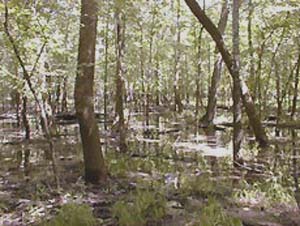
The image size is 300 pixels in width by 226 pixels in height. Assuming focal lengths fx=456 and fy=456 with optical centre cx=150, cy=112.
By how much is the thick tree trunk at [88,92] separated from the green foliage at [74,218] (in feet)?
7.53

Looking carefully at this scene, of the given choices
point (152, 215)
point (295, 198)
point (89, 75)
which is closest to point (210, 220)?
point (152, 215)

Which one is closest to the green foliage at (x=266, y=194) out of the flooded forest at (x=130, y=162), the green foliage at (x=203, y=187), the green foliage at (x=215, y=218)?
the flooded forest at (x=130, y=162)

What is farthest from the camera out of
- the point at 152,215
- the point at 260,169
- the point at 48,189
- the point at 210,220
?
the point at 260,169

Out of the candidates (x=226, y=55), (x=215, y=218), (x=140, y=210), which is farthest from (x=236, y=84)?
(x=215, y=218)

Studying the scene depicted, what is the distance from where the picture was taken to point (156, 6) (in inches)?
844

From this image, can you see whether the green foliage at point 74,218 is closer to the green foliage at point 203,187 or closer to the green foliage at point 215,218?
the green foliage at point 215,218

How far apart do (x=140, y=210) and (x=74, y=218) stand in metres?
1.01

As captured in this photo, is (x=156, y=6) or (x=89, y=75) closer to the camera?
(x=89, y=75)

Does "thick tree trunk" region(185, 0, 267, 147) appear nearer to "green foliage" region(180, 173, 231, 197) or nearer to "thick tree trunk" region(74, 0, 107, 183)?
"green foliage" region(180, 173, 231, 197)

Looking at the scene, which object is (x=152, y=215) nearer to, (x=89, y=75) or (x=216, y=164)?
(x=89, y=75)

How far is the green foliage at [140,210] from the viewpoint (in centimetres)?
639

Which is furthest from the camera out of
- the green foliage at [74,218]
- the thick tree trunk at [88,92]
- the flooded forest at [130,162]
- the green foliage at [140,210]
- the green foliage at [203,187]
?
the thick tree trunk at [88,92]

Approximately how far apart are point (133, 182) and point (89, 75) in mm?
2298

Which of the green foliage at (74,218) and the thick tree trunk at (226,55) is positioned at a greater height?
the thick tree trunk at (226,55)
